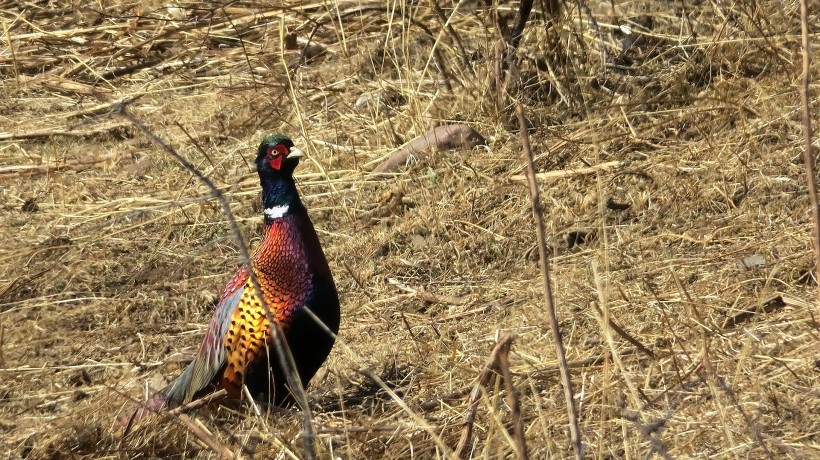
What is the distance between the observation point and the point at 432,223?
4.97 m

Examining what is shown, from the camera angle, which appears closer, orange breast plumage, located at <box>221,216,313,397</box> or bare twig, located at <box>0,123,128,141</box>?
orange breast plumage, located at <box>221,216,313,397</box>

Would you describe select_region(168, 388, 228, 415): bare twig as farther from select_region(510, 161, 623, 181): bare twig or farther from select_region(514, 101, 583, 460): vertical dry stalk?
select_region(510, 161, 623, 181): bare twig

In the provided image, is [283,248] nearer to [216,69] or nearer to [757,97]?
[757,97]

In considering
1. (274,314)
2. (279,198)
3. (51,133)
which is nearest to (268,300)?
(274,314)

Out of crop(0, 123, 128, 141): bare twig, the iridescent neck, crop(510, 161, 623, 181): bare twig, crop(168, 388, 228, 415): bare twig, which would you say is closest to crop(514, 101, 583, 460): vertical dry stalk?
crop(168, 388, 228, 415): bare twig

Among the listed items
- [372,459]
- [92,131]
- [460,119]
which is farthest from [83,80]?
[372,459]

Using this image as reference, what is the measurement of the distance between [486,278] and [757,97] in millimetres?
1563

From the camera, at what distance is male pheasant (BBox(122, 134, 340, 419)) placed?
3615 mm

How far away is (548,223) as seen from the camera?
4809 millimetres

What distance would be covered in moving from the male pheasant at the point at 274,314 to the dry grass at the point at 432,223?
0.51ft

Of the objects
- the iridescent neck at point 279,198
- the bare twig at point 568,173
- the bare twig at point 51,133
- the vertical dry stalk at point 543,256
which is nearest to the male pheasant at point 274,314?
the iridescent neck at point 279,198

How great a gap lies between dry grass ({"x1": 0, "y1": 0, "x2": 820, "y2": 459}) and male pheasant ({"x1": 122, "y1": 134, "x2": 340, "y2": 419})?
6.2 inches

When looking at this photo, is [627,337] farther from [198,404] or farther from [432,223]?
[432,223]

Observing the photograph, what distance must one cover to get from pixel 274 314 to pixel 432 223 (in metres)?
1.49
